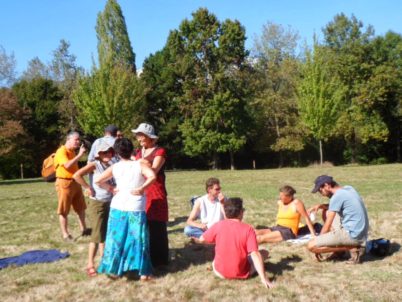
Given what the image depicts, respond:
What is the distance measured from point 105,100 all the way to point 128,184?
1203 inches

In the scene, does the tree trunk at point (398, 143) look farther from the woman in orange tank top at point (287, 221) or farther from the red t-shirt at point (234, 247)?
the red t-shirt at point (234, 247)

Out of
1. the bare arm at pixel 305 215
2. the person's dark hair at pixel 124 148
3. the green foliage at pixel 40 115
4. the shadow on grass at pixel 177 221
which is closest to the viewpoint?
the person's dark hair at pixel 124 148

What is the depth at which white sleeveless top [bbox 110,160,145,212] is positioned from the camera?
5.41 m

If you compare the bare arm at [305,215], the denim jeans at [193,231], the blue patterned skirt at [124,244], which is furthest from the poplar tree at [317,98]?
the blue patterned skirt at [124,244]

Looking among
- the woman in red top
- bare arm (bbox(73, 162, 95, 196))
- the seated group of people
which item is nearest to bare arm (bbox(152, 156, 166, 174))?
the woman in red top

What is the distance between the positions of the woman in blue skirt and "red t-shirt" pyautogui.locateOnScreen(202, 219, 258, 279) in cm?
92

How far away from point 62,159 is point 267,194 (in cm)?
786

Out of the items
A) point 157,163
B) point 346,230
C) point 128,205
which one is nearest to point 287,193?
point 346,230

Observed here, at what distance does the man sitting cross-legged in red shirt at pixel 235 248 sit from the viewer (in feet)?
17.3

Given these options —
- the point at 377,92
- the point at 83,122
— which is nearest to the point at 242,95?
the point at 377,92

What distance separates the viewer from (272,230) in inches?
303

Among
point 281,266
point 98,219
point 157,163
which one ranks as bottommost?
point 281,266

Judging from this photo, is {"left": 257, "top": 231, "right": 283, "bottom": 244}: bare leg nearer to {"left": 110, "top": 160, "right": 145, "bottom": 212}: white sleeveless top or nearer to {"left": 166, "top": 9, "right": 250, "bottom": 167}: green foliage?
{"left": 110, "top": 160, "right": 145, "bottom": 212}: white sleeveless top

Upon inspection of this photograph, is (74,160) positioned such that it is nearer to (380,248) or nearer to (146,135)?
(146,135)
